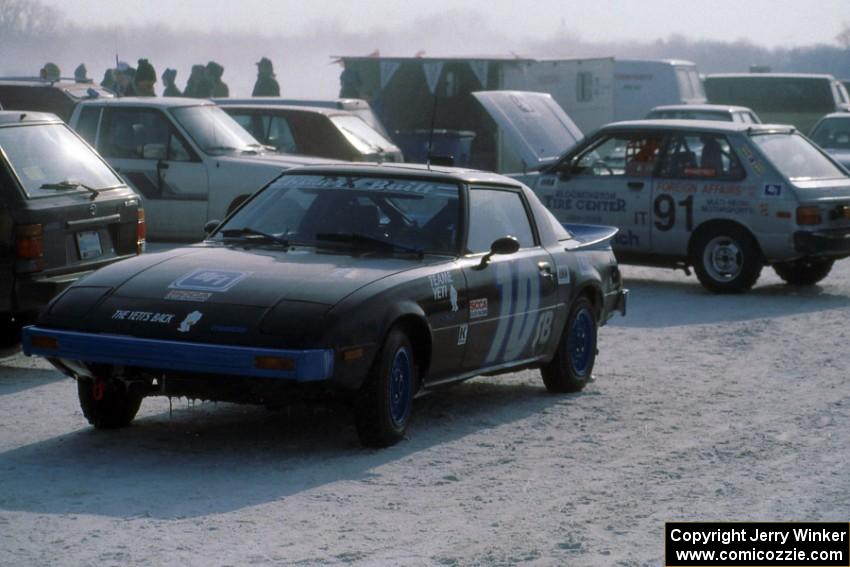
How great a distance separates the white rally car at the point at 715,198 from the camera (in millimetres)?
14906

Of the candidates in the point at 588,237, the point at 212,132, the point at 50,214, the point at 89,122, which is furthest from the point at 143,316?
the point at 89,122

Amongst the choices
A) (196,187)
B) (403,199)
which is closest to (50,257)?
(403,199)

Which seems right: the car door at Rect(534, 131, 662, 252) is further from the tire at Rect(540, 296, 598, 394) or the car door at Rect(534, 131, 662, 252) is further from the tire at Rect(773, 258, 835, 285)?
the tire at Rect(540, 296, 598, 394)

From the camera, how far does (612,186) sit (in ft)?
52.1

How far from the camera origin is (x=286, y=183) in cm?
909

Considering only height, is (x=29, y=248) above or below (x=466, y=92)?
below

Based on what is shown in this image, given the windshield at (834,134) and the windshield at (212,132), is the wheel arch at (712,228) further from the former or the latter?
the windshield at (834,134)

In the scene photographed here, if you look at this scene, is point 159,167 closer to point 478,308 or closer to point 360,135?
point 360,135

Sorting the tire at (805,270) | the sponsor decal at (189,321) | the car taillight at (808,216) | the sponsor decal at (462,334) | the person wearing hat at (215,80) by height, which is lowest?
the tire at (805,270)

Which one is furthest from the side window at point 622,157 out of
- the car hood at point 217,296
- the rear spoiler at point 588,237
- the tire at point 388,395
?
the tire at point 388,395

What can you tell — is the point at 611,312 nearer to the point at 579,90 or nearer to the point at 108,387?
the point at 108,387

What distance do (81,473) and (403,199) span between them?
245 cm

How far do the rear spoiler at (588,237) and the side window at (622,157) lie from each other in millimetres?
4951

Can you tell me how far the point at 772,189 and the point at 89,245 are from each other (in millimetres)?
6912
